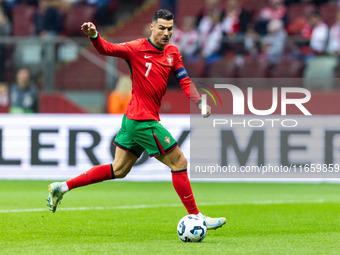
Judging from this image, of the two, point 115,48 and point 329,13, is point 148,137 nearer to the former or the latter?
point 115,48

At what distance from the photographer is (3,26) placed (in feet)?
51.2

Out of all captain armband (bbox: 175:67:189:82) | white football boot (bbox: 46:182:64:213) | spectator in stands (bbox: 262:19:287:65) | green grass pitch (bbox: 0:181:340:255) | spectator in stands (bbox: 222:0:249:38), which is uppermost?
spectator in stands (bbox: 222:0:249:38)

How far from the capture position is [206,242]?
228 inches

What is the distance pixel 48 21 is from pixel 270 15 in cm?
585

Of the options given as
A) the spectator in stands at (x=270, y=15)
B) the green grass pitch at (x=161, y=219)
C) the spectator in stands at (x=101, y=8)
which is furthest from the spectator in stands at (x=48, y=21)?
the green grass pitch at (x=161, y=219)

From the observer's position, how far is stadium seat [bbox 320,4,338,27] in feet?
49.6

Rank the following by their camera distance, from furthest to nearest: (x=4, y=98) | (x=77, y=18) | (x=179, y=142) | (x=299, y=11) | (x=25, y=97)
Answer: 1. (x=77, y=18)
2. (x=299, y=11)
3. (x=4, y=98)
4. (x=25, y=97)
5. (x=179, y=142)

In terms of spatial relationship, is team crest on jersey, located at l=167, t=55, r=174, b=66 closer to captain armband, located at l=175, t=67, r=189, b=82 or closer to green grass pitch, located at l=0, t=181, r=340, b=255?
captain armband, located at l=175, t=67, r=189, b=82

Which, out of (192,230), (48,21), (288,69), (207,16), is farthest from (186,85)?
(48,21)

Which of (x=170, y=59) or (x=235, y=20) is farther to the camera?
(x=235, y=20)

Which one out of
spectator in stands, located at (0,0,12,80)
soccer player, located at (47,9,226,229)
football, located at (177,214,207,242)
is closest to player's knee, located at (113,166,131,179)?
soccer player, located at (47,9,226,229)

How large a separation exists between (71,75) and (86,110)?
0.88 meters

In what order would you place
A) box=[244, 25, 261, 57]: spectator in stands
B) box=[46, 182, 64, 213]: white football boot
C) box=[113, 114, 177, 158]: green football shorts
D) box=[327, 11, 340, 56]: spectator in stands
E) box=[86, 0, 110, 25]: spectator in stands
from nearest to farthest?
box=[113, 114, 177, 158]: green football shorts → box=[46, 182, 64, 213]: white football boot → box=[327, 11, 340, 56]: spectator in stands → box=[244, 25, 261, 57]: spectator in stands → box=[86, 0, 110, 25]: spectator in stands

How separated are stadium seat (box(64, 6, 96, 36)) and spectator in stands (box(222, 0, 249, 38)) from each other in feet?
13.4
